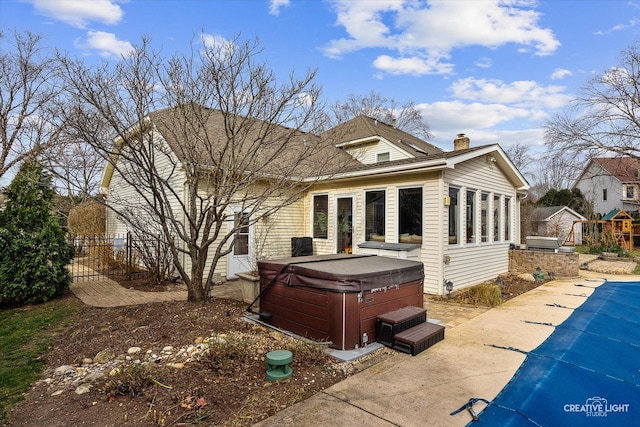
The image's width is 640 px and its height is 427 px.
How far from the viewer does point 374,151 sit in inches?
546

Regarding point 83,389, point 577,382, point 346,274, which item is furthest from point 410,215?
point 83,389

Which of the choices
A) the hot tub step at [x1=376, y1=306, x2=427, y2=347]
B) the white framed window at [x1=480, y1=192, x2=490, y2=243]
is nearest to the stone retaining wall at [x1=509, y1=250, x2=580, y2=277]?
the white framed window at [x1=480, y1=192, x2=490, y2=243]

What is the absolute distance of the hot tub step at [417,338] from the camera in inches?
155

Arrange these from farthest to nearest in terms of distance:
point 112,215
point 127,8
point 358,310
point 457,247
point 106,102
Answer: point 112,215
point 457,247
point 127,8
point 106,102
point 358,310

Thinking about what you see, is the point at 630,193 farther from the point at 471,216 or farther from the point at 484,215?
the point at 471,216

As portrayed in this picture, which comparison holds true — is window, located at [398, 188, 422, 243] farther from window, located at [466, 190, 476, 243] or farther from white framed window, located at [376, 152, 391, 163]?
white framed window, located at [376, 152, 391, 163]

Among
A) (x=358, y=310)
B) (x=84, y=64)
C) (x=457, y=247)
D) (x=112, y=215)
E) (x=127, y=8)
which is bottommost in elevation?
(x=358, y=310)

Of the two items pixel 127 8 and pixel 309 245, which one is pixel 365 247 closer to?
pixel 309 245

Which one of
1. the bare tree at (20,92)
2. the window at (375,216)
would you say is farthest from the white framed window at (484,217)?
the bare tree at (20,92)

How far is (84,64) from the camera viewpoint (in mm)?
4766

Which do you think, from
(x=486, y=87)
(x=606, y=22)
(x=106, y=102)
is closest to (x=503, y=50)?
(x=606, y=22)

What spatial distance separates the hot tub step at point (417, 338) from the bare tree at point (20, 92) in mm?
15300

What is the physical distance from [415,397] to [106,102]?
5.36m

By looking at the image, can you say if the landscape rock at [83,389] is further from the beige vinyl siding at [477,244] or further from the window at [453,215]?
the window at [453,215]
